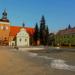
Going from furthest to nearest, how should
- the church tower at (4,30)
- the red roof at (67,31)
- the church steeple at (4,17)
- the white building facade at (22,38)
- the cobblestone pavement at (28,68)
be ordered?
the red roof at (67,31)
the church steeple at (4,17)
the church tower at (4,30)
the white building facade at (22,38)
the cobblestone pavement at (28,68)

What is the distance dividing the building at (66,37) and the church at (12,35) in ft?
50.9

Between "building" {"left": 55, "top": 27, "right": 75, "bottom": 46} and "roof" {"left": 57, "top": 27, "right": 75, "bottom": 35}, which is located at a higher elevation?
"roof" {"left": 57, "top": 27, "right": 75, "bottom": 35}

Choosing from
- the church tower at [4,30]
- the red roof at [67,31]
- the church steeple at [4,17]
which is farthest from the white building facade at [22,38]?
the red roof at [67,31]

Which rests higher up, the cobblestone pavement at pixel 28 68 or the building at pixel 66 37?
the building at pixel 66 37

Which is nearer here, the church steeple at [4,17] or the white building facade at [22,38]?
the white building facade at [22,38]

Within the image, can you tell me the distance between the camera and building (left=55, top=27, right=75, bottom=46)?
363 feet

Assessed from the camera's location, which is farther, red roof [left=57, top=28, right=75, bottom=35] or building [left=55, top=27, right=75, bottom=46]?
red roof [left=57, top=28, right=75, bottom=35]

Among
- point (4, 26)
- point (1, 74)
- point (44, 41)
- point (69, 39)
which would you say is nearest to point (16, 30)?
point (4, 26)

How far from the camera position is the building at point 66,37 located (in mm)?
110750

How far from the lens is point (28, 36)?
10581cm

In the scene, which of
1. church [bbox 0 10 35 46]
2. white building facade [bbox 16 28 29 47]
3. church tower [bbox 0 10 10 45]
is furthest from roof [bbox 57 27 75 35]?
church tower [bbox 0 10 10 45]

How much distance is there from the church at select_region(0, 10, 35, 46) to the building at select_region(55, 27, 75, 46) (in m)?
15.5

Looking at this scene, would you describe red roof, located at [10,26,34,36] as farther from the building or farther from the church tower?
the building

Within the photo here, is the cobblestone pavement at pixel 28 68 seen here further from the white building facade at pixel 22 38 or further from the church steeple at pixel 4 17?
the church steeple at pixel 4 17
